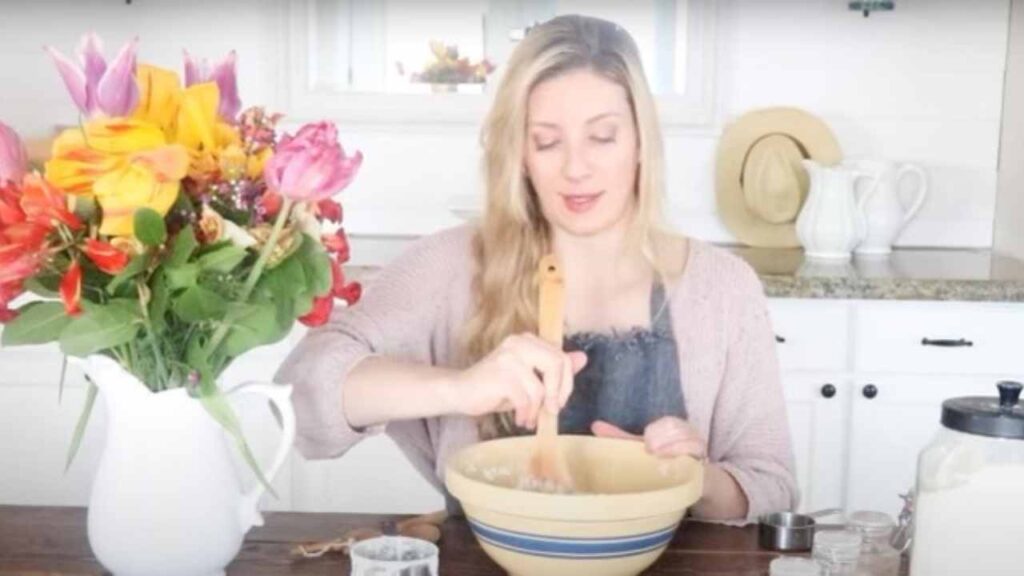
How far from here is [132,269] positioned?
1.08 meters

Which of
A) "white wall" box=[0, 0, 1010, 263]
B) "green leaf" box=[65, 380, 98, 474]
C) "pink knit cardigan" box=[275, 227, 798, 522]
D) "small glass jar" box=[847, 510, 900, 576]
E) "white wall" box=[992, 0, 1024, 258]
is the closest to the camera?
"green leaf" box=[65, 380, 98, 474]

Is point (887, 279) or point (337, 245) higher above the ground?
point (337, 245)

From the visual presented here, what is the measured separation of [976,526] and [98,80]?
81cm

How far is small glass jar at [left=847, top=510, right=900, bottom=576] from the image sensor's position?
1.26 metres

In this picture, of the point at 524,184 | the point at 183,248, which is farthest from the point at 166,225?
the point at 524,184

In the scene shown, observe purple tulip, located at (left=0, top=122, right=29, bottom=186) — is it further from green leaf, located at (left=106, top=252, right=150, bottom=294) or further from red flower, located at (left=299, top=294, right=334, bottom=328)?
red flower, located at (left=299, top=294, right=334, bottom=328)

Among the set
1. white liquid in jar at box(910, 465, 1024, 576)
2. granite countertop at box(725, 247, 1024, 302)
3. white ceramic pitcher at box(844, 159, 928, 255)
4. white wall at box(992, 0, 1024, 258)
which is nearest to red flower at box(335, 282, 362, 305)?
white liquid in jar at box(910, 465, 1024, 576)

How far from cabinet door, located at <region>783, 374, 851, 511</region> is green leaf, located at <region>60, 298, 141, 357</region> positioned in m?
1.72

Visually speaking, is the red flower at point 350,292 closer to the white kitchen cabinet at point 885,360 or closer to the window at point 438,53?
the white kitchen cabinet at point 885,360

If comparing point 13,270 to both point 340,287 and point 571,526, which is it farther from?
point 571,526

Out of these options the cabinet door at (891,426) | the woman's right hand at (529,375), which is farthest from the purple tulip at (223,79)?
the cabinet door at (891,426)

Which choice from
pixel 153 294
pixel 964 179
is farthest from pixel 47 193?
pixel 964 179

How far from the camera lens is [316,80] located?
311 cm

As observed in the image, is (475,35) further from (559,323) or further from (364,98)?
(559,323)
